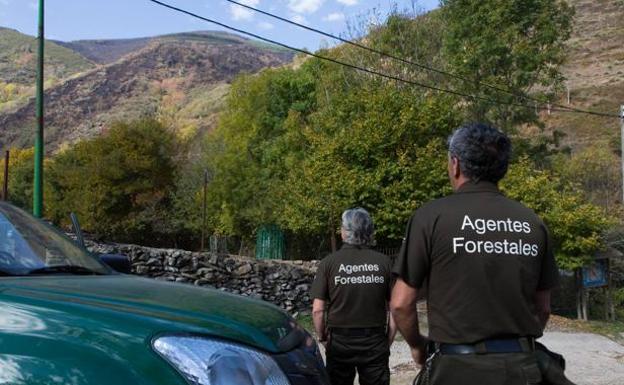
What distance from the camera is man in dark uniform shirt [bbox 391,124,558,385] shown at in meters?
2.66

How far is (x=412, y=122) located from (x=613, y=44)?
7856cm

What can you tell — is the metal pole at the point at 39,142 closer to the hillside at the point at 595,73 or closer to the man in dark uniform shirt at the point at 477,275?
the man in dark uniform shirt at the point at 477,275

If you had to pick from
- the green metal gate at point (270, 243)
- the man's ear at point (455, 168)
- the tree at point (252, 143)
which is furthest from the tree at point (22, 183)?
the man's ear at point (455, 168)

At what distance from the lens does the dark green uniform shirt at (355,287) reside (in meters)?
4.43

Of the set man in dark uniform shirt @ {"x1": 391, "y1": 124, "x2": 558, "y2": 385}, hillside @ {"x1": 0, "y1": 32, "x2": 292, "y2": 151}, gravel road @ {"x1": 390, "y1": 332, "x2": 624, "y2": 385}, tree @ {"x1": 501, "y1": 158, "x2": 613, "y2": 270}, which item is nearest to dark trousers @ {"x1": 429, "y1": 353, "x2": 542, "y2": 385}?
man in dark uniform shirt @ {"x1": 391, "y1": 124, "x2": 558, "y2": 385}

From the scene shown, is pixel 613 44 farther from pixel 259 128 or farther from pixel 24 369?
pixel 24 369

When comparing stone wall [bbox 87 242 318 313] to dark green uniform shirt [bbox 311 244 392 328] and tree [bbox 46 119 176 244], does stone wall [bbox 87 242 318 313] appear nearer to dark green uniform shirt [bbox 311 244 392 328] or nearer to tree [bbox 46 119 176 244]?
dark green uniform shirt [bbox 311 244 392 328]

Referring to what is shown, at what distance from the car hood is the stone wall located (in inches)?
402

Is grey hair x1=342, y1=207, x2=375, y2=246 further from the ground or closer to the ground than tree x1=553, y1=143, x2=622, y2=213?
closer to the ground

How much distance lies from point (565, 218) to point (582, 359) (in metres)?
7.80

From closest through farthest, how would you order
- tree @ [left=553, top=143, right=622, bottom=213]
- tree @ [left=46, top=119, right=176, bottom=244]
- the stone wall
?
the stone wall
tree @ [left=46, top=119, right=176, bottom=244]
tree @ [left=553, top=143, right=622, bottom=213]

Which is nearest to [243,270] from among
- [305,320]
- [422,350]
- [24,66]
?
[305,320]

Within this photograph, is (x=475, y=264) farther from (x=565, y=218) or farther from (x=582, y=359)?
(x=565, y=218)

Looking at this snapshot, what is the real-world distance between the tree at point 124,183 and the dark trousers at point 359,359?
32.7m
